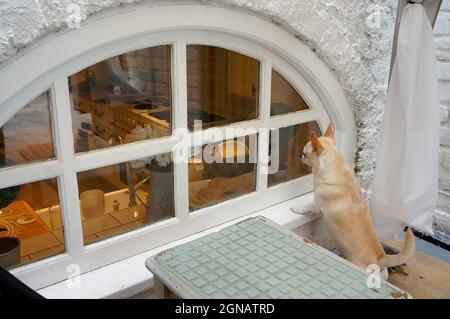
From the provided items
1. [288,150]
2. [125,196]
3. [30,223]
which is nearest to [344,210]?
[288,150]

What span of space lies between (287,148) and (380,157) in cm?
37

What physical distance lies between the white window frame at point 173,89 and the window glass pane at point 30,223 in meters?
A: 0.03

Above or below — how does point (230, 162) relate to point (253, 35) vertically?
below

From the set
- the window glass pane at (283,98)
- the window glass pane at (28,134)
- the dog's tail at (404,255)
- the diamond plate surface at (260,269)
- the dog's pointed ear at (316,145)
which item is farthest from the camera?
the window glass pane at (283,98)

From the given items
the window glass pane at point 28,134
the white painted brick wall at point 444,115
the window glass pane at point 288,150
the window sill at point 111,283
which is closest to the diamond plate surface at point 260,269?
the window sill at point 111,283

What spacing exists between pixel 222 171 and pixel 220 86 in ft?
1.03

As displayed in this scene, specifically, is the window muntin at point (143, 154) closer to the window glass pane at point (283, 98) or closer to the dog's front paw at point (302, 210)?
the window glass pane at point (283, 98)

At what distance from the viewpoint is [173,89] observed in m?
1.31

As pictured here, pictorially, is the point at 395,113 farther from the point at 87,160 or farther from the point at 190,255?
the point at 87,160

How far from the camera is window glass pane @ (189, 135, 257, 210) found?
4.87 feet

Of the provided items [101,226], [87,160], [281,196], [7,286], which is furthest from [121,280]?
[281,196]

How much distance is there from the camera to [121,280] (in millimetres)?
1227

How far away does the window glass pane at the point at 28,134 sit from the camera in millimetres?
1068

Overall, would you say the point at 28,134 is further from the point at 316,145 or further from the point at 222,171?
the point at 316,145
